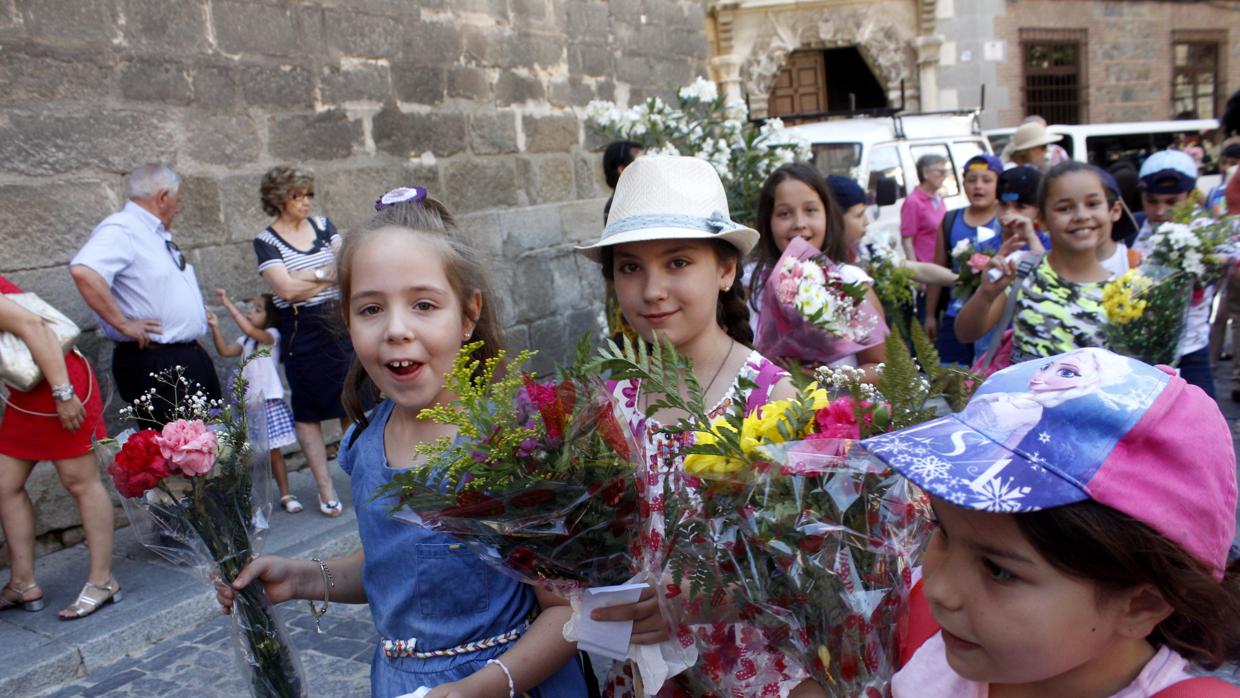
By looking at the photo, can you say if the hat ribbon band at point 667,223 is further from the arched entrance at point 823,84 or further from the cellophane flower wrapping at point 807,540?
the arched entrance at point 823,84

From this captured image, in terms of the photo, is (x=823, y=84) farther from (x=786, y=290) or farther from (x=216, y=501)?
(x=216, y=501)

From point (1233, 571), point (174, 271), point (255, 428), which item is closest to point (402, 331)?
point (255, 428)

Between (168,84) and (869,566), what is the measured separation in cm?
549

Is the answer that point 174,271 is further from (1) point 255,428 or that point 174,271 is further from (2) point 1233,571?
(2) point 1233,571

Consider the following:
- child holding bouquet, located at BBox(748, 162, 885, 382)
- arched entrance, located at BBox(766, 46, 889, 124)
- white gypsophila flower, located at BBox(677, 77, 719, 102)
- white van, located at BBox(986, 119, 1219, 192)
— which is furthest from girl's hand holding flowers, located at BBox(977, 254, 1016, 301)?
arched entrance, located at BBox(766, 46, 889, 124)

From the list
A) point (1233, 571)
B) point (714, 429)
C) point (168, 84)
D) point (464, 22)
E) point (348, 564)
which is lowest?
point (348, 564)

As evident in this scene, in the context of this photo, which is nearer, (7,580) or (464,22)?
(7,580)

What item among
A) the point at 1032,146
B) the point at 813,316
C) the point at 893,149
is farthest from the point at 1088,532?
the point at 893,149

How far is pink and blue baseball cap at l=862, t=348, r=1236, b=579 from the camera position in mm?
1202

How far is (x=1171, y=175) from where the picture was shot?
6168 millimetres

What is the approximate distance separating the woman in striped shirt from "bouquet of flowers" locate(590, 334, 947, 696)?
4.67m

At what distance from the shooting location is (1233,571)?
140cm

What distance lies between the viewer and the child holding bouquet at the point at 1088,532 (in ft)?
3.96

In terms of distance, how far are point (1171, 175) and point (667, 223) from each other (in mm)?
5011
